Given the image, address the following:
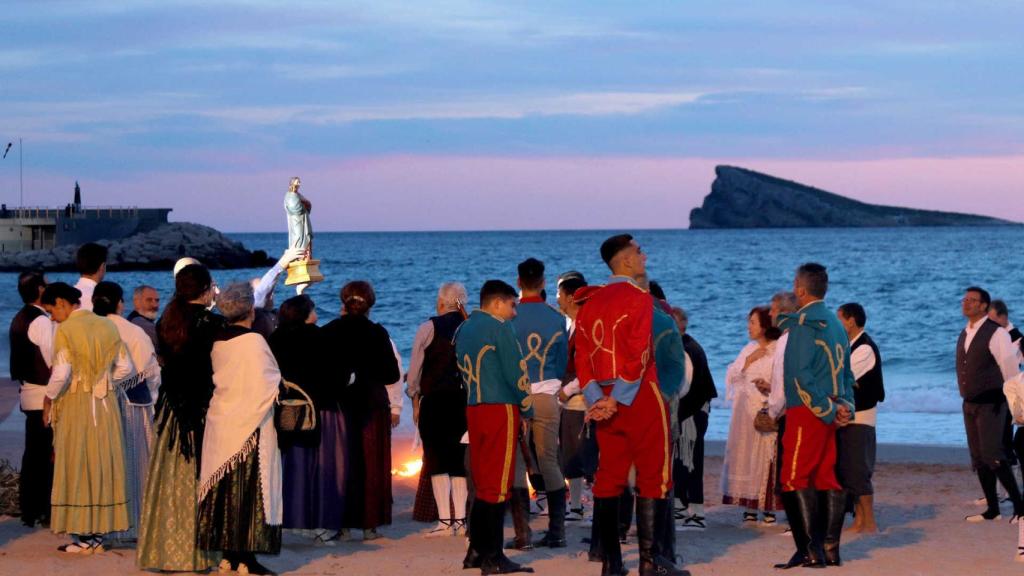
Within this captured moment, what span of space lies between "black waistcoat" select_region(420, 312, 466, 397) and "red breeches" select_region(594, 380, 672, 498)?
73.2 inches

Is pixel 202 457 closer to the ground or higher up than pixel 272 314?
closer to the ground

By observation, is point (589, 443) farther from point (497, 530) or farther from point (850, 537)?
point (850, 537)

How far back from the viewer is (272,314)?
9602mm

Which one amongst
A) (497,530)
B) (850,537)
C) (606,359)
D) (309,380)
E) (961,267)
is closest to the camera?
(606,359)

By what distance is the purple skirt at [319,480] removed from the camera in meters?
8.64

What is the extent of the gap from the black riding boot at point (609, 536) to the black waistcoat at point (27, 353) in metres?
3.92

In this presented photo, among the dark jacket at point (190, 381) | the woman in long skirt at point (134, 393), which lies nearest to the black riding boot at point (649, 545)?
the dark jacket at point (190, 381)

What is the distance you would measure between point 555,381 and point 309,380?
4.97 ft

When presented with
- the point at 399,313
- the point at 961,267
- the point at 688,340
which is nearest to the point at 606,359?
the point at 688,340

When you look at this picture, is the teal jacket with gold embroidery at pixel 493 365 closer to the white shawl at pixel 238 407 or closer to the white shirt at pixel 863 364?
the white shawl at pixel 238 407

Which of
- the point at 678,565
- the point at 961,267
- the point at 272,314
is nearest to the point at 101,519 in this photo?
the point at 272,314

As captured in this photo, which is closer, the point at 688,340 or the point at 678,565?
the point at 678,565

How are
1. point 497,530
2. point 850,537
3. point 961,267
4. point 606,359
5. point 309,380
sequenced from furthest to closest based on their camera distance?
point 961,267
point 850,537
point 309,380
point 497,530
point 606,359

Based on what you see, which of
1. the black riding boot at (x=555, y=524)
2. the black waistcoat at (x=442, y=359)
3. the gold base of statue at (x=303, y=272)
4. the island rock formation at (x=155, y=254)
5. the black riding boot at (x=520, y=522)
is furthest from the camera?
the island rock formation at (x=155, y=254)
